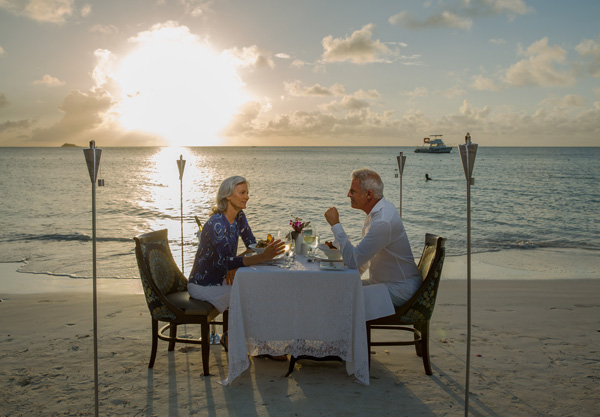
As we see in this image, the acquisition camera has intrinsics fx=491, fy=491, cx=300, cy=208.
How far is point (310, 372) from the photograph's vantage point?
148 inches

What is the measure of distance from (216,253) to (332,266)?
0.89 metres

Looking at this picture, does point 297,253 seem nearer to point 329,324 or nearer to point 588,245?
point 329,324

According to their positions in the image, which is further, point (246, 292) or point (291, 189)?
point (291, 189)

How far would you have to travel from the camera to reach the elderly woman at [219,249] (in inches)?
145

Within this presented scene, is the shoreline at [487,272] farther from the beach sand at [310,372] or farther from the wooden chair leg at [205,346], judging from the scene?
the wooden chair leg at [205,346]

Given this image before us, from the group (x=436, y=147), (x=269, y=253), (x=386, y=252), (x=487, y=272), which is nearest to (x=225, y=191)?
(x=269, y=253)

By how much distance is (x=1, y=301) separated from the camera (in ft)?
20.7

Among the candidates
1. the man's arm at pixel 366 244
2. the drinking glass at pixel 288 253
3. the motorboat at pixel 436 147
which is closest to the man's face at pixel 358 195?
the man's arm at pixel 366 244

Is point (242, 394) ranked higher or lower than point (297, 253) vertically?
lower

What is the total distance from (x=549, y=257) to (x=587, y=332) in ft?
19.2

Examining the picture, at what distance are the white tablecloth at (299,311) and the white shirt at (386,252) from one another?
0.17 m

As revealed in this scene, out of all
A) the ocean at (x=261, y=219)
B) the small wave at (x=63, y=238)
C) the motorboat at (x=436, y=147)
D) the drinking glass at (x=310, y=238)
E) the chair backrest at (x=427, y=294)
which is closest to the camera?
the chair backrest at (x=427, y=294)

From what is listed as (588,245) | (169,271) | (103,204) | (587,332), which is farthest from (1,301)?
(103,204)

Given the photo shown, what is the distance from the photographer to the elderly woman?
3.68 meters
